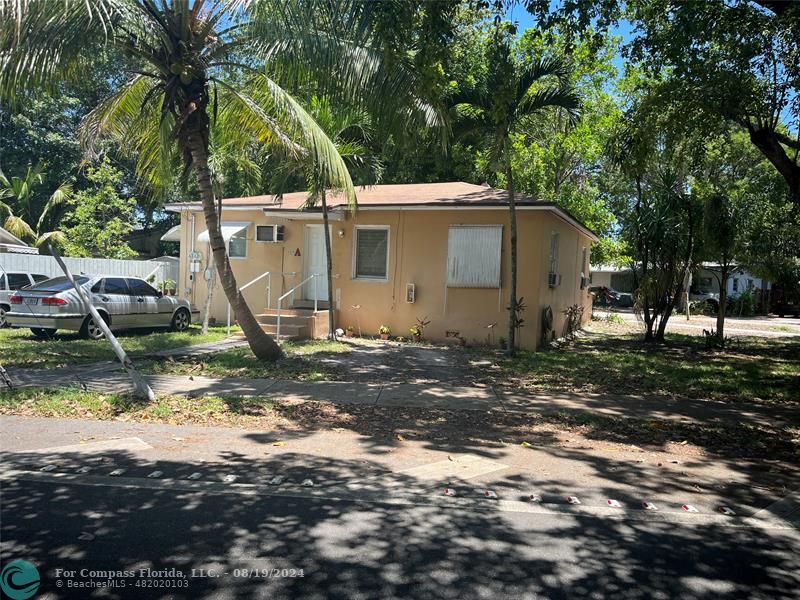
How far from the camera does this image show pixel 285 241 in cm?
1611

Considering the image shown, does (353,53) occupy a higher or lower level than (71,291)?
higher

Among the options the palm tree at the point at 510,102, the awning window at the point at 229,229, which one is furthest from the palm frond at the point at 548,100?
the awning window at the point at 229,229

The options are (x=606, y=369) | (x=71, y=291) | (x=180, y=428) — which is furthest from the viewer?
(x=71, y=291)

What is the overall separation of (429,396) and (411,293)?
19.3 feet

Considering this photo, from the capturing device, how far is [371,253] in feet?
50.0

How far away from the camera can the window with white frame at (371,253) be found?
15.1 meters

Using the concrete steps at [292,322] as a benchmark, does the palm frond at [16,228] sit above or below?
above

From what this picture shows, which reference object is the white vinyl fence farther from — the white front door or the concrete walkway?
the concrete walkway

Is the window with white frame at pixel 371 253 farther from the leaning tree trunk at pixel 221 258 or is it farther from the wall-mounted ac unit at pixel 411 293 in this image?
the leaning tree trunk at pixel 221 258

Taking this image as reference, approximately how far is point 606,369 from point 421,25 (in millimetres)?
7100

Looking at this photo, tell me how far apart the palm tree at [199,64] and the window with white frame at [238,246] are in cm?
533

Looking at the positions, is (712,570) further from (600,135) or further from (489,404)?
(600,135)

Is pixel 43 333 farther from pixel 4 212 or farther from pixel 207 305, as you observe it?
pixel 4 212

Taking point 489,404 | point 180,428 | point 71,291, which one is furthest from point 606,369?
point 71,291
